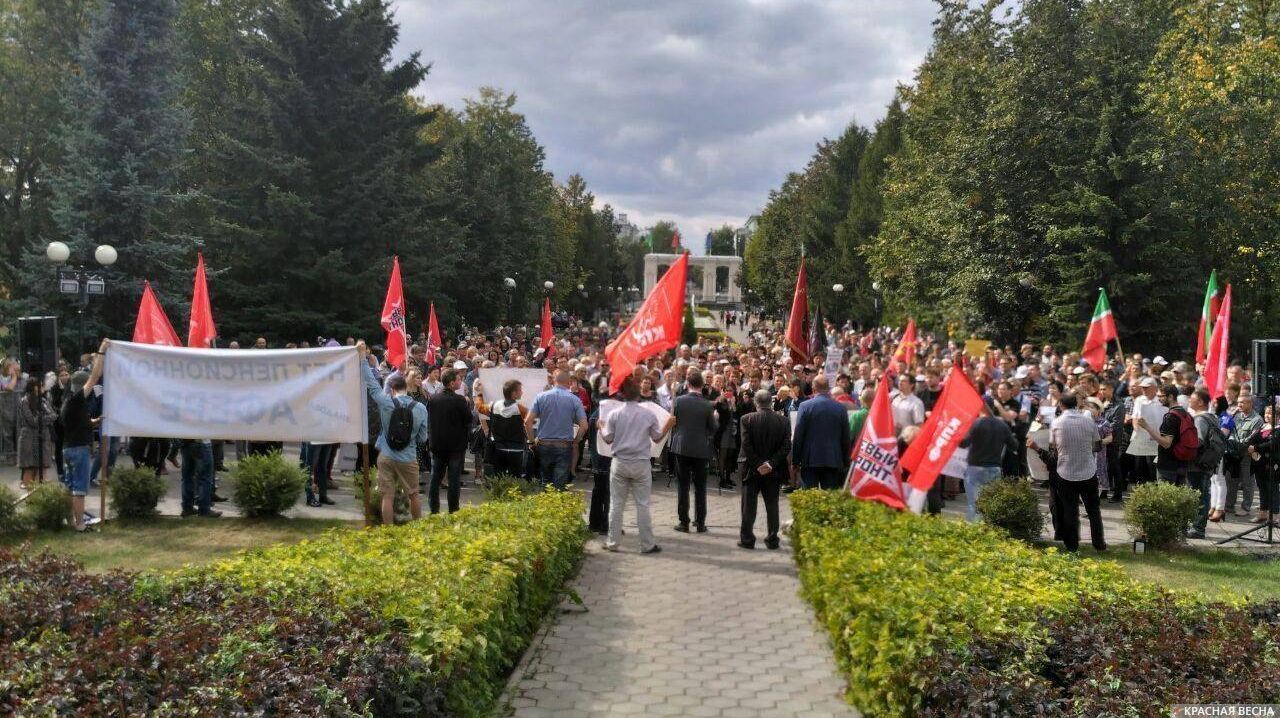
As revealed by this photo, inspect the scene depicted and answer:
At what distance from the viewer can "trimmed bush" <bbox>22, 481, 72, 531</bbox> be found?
11.4m

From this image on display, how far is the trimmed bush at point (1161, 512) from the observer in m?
11.2

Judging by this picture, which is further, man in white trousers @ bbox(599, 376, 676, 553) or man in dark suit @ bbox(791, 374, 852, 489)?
man in dark suit @ bbox(791, 374, 852, 489)

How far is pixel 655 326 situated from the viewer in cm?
1170

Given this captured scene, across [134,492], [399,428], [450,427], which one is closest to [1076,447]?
[450,427]

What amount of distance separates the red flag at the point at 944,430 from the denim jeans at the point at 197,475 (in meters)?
8.28

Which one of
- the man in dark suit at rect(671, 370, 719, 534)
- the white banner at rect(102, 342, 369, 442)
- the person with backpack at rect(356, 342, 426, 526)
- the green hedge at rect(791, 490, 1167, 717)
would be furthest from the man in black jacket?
the green hedge at rect(791, 490, 1167, 717)

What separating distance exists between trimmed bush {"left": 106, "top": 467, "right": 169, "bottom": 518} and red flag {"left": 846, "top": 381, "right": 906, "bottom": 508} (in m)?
8.14

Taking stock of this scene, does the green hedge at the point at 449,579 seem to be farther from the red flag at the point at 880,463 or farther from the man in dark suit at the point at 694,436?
the red flag at the point at 880,463

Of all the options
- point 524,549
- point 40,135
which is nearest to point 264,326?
point 40,135

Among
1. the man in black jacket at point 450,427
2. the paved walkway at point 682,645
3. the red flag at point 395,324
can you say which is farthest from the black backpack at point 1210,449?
the red flag at point 395,324

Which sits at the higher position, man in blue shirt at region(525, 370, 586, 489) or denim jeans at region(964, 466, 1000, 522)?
man in blue shirt at region(525, 370, 586, 489)

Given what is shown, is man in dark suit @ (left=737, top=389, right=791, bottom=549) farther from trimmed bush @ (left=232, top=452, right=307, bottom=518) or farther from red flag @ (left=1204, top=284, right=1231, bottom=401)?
red flag @ (left=1204, top=284, right=1231, bottom=401)

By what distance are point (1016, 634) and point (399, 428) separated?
7.23 metres

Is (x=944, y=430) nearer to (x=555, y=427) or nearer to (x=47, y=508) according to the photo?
(x=555, y=427)
